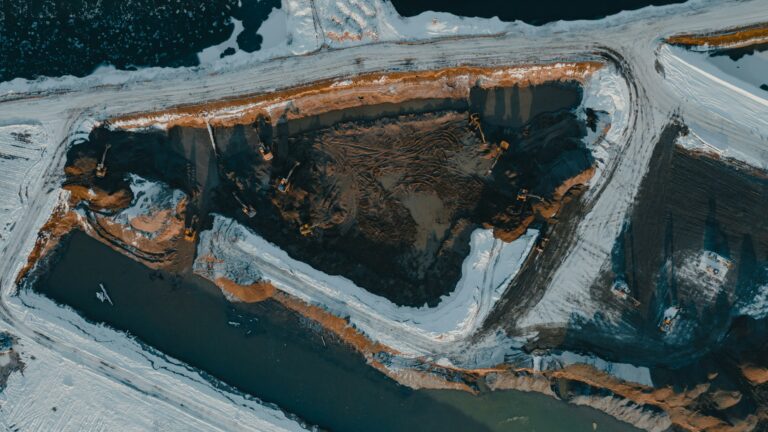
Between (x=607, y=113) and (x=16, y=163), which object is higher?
(x=607, y=113)

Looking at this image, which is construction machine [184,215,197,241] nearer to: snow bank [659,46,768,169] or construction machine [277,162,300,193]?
construction machine [277,162,300,193]

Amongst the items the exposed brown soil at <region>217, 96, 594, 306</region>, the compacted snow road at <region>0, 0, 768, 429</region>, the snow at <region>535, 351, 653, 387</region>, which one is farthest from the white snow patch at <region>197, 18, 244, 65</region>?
the snow at <region>535, 351, 653, 387</region>

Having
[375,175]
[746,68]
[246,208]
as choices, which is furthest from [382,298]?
[746,68]

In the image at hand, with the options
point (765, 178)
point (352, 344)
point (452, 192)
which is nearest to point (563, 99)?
point (452, 192)

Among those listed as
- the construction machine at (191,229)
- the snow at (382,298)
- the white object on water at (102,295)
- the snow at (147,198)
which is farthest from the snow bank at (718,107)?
the white object on water at (102,295)

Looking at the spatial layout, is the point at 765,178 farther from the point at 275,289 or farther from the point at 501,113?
the point at 275,289

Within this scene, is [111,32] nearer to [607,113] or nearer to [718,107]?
[607,113]

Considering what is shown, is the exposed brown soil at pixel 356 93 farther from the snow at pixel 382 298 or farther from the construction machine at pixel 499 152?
the snow at pixel 382 298
